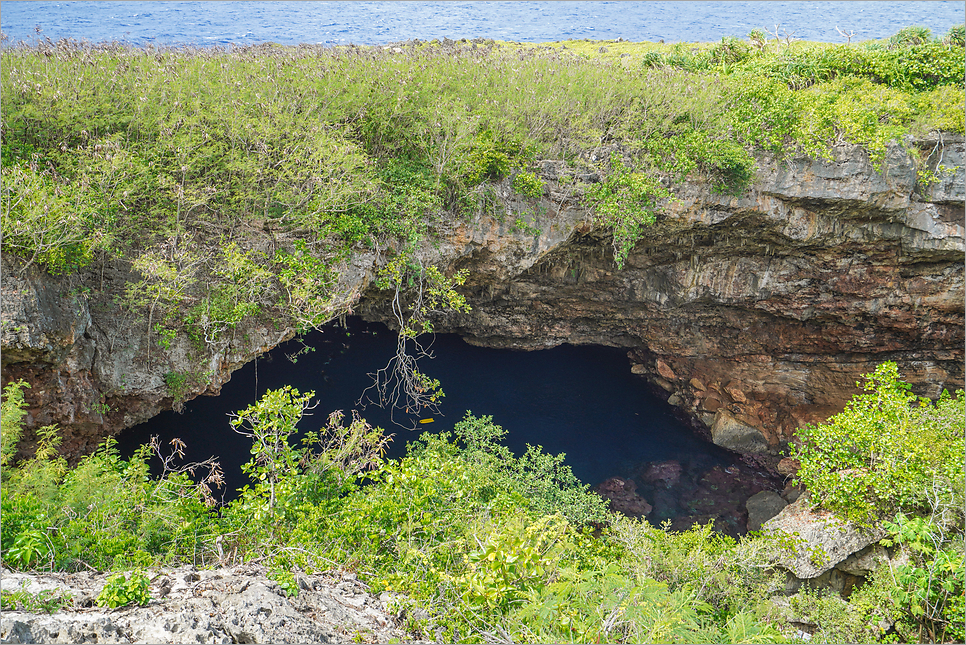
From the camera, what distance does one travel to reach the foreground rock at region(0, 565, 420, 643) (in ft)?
12.2

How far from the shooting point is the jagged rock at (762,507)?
1461 centimetres

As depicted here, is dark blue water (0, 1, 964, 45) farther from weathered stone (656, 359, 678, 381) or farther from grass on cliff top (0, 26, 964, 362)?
weathered stone (656, 359, 678, 381)

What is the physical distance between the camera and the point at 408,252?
32.6ft

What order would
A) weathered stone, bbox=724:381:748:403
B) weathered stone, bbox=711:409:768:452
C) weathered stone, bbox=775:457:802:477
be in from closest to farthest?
weathered stone, bbox=775:457:802:477
weathered stone, bbox=711:409:768:452
weathered stone, bbox=724:381:748:403

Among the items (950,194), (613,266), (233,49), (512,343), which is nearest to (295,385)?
(512,343)

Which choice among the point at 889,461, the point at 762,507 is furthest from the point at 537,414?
the point at 889,461

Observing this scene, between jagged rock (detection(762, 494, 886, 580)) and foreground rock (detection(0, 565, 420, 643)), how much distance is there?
290 inches

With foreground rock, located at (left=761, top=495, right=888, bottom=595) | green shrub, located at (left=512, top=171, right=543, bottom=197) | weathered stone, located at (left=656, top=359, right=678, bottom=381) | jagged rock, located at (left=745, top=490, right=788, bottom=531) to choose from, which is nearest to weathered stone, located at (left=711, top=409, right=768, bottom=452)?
jagged rock, located at (left=745, top=490, right=788, bottom=531)

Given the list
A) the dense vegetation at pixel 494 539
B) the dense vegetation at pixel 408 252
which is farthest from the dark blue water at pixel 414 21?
the dense vegetation at pixel 494 539

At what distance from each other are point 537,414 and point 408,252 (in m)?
9.08

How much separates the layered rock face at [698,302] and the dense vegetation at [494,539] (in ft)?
5.92

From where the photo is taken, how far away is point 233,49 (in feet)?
38.2

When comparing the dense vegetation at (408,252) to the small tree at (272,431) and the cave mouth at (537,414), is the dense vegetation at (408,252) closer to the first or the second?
the small tree at (272,431)

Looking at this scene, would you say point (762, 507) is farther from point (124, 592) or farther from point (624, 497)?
point (124, 592)
